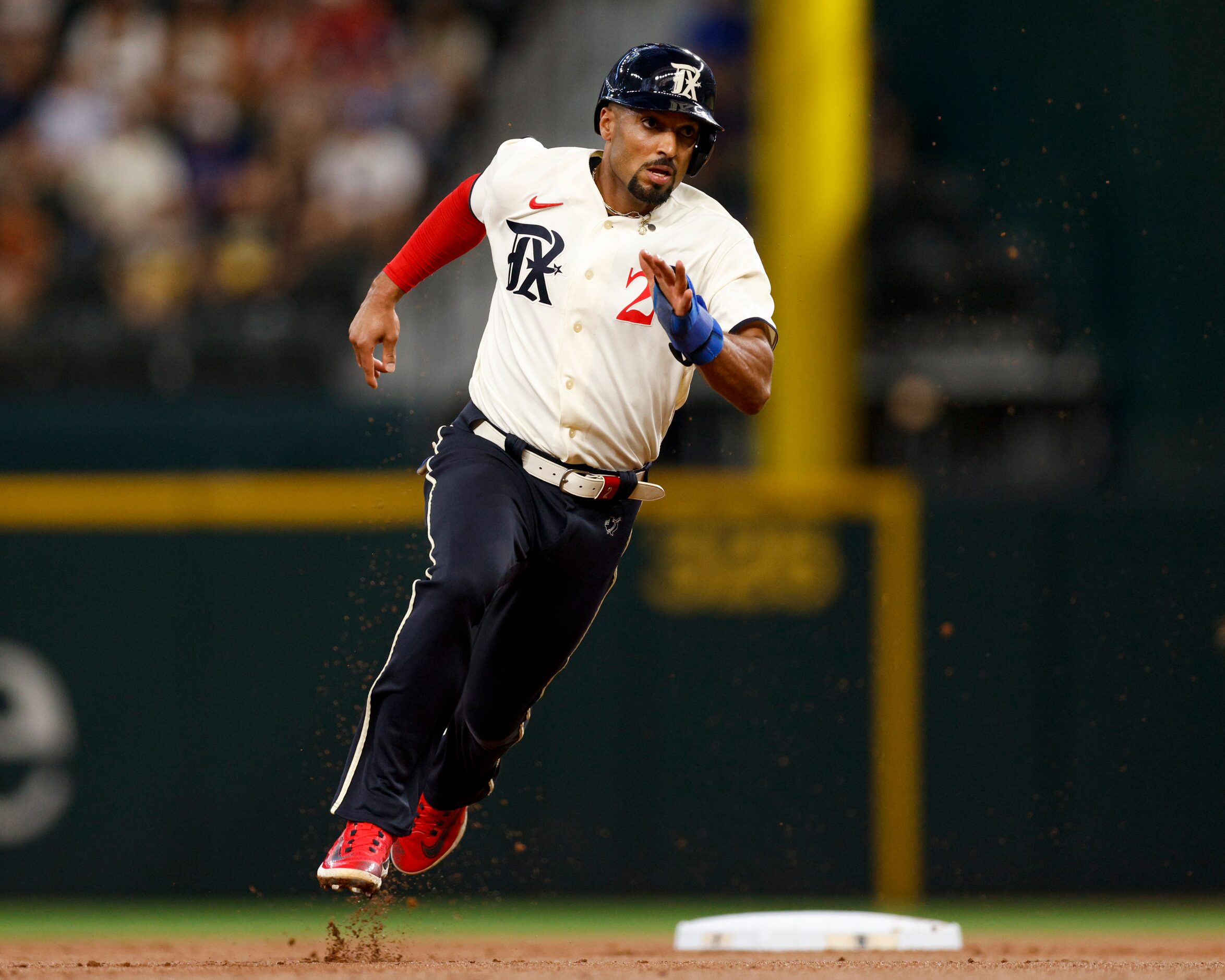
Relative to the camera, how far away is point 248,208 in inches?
443

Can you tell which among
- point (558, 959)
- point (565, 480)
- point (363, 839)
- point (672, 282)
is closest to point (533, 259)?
point (565, 480)

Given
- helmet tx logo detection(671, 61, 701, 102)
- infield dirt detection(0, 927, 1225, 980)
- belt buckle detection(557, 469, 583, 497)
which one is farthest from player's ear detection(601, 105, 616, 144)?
infield dirt detection(0, 927, 1225, 980)

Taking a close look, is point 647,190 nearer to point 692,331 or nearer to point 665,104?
point 665,104

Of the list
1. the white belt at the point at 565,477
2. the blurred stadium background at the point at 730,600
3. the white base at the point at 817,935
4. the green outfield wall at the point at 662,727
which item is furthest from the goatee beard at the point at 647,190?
the green outfield wall at the point at 662,727

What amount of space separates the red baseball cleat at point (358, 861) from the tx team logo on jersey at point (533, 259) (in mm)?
1630

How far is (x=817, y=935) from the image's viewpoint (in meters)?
6.95

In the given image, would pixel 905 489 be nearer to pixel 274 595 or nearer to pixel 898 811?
pixel 898 811

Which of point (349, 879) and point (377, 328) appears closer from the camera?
point (349, 879)

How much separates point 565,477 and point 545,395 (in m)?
0.25

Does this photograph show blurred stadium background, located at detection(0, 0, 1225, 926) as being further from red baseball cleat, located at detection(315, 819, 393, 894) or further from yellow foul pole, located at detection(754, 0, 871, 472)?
red baseball cleat, located at detection(315, 819, 393, 894)

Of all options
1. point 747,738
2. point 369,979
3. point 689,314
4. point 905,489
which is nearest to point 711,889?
point 747,738

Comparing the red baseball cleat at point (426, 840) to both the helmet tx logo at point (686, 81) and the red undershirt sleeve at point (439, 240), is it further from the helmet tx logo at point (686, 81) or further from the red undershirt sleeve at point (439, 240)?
the helmet tx logo at point (686, 81)

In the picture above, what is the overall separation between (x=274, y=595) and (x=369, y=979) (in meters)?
4.58

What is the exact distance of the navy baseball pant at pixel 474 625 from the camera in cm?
531
